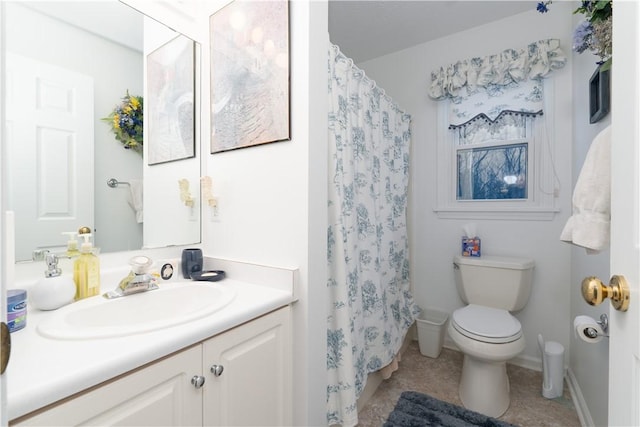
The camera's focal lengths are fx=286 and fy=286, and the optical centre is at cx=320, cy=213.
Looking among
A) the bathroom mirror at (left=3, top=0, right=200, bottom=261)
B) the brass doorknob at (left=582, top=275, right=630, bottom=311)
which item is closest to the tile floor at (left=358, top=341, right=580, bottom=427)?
the brass doorknob at (left=582, top=275, right=630, bottom=311)

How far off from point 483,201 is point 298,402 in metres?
1.89

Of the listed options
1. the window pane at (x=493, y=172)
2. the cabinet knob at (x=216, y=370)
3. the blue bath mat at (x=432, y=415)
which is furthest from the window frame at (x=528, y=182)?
the cabinet knob at (x=216, y=370)

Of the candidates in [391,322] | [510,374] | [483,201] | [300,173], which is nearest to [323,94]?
[300,173]

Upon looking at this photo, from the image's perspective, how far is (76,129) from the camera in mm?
1050

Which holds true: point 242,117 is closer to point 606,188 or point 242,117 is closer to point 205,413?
point 205,413

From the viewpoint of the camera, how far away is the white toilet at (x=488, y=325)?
5.02 feet

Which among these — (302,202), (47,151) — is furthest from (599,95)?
(47,151)

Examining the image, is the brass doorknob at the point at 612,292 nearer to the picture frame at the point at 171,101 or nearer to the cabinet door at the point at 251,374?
the cabinet door at the point at 251,374

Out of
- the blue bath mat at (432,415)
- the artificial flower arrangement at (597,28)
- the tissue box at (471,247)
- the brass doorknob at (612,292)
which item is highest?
the artificial flower arrangement at (597,28)

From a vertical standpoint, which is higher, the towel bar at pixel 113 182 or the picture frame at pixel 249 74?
the picture frame at pixel 249 74

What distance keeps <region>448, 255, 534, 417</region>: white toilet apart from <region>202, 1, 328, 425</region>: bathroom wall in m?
0.94

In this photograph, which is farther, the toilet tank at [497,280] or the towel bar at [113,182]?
the toilet tank at [497,280]

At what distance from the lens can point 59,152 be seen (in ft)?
3.29

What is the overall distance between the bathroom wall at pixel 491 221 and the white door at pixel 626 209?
5.53 feet
